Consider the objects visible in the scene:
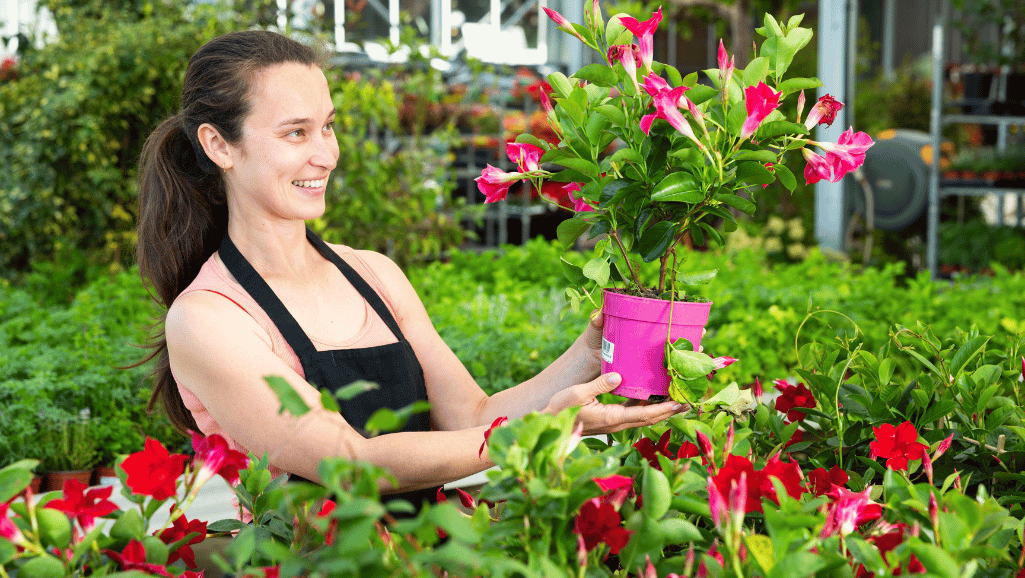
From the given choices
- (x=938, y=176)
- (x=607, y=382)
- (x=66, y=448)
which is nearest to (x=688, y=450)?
(x=607, y=382)

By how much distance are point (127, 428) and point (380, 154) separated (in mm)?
2178

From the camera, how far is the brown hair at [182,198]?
1587mm

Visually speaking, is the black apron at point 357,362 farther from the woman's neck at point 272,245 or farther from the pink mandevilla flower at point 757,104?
the pink mandevilla flower at point 757,104

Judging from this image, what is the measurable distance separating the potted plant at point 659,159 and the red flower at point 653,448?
62 mm

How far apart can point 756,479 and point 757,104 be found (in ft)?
1.36

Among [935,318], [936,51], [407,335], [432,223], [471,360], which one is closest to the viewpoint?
[407,335]

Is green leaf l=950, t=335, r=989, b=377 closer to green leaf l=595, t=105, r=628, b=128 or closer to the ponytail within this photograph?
green leaf l=595, t=105, r=628, b=128

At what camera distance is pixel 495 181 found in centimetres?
123

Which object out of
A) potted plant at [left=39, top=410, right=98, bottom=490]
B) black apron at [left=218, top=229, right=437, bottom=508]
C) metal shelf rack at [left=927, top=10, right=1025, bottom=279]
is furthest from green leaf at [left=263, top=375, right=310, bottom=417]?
metal shelf rack at [left=927, top=10, right=1025, bottom=279]

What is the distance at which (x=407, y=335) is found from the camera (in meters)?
1.81

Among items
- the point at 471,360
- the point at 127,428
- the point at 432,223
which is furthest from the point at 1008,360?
the point at 432,223

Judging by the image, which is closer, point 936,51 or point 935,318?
point 935,318

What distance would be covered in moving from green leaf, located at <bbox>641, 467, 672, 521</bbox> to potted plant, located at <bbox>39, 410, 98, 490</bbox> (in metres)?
2.28

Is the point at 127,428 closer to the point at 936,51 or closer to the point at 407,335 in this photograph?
the point at 407,335
